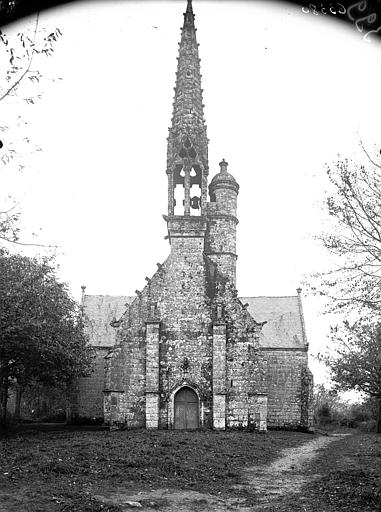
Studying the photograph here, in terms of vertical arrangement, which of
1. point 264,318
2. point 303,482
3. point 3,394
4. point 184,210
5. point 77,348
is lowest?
point 303,482

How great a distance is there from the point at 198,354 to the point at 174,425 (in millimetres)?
3620

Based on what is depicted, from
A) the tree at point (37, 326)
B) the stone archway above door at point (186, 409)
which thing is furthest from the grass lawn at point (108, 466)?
the stone archway above door at point (186, 409)

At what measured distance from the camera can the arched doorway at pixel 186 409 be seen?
1127 inches

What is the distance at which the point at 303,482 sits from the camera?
14.5 m

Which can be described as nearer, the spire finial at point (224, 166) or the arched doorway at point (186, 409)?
the arched doorway at point (186, 409)

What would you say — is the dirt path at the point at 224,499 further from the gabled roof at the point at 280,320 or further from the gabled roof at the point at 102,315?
the gabled roof at the point at 102,315

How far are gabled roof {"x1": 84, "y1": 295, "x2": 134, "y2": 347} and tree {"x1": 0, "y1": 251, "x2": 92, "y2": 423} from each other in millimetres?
12453

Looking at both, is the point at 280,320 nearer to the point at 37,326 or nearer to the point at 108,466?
the point at 37,326

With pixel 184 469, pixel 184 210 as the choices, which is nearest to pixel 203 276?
pixel 184 210

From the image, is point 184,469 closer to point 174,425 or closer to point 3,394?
point 174,425

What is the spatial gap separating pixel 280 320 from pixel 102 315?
541 inches

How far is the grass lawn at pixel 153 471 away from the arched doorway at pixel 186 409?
19.0 ft

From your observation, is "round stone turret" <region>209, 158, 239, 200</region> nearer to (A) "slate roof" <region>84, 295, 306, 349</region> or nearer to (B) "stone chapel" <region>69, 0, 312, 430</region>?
(B) "stone chapel" <region>69, 0, 312, 430</region>

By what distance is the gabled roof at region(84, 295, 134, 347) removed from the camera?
44156 mm
